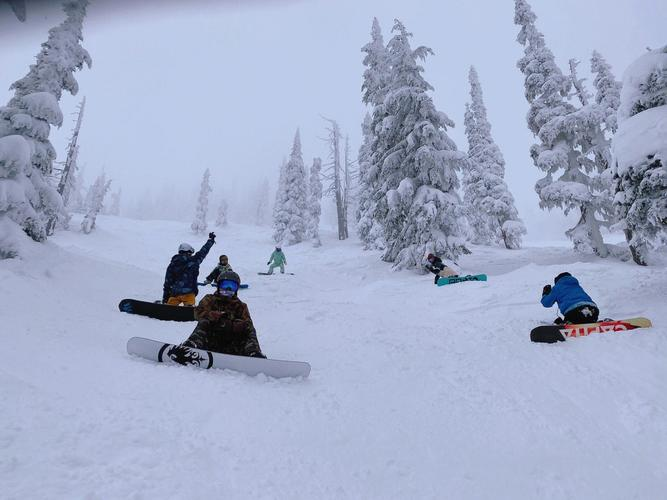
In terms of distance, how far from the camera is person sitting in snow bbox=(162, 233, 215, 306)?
30.5ft

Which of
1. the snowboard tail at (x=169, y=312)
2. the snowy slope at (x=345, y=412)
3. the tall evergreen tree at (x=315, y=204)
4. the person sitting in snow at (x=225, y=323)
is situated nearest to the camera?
the snowy slope at (x=345, y=412)

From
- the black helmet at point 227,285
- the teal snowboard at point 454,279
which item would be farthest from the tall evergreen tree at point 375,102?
the black helmet at point 227,285

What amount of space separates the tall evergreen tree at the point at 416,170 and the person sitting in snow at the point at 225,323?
1163 cm

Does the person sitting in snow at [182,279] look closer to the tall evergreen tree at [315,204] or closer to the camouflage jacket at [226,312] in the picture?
the camouflage jacket at [226,312]

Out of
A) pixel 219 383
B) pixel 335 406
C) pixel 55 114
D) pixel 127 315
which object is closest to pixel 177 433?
pixel 219 383

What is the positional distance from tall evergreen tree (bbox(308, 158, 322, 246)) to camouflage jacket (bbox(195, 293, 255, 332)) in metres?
32.6

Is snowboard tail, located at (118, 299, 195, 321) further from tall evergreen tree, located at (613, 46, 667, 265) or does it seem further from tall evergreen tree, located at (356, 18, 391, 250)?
tall evergreen tree, located at (356, 18, 391, 250)

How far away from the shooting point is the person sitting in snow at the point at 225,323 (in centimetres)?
520

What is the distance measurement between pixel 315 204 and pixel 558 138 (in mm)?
30435

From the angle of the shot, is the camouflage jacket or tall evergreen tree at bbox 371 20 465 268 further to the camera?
tall evergreen tree at bbox 371 20 465 268

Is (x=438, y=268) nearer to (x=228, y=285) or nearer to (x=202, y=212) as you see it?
(x=228, y=285)

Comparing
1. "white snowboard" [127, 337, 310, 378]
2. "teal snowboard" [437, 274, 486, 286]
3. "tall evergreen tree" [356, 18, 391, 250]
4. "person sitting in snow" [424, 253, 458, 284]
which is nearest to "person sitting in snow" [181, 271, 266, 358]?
"white snowboard" [127, 337, 310, 378]

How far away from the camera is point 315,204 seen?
4606 cm

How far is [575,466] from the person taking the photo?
118 inches
